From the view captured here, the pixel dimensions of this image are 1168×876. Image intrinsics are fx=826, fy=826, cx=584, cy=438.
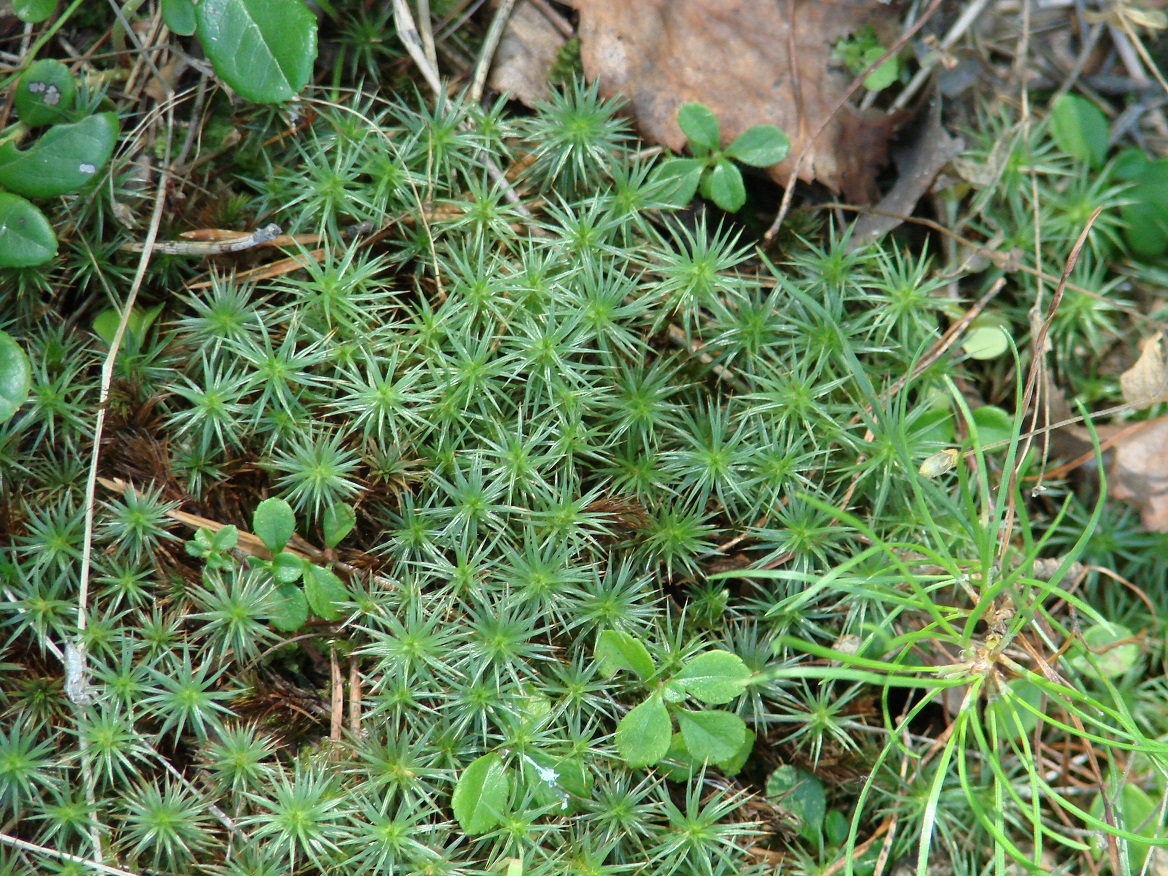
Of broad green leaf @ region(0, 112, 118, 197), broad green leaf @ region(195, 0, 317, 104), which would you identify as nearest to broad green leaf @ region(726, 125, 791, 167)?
broad green leaf @ region(195, 0, 317, 104)

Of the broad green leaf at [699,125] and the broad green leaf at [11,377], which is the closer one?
the broad green leaf at [11,377]

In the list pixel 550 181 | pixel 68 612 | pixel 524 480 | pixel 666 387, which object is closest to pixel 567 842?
pixel 524 480

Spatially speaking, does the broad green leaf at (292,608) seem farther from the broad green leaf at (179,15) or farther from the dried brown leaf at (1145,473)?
the dried brown leaf at (1145,473)

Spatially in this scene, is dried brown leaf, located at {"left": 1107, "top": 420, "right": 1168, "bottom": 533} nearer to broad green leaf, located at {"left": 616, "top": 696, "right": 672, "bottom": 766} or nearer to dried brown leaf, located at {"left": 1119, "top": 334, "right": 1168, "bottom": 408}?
dried brown leaf, located at {"left": 1119, "top": 334, "right": 1168, "bottom": 408}

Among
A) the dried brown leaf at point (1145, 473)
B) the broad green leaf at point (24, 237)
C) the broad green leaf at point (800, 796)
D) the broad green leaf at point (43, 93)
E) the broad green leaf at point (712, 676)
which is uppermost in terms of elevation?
the broad green leaf at point (43, 93)

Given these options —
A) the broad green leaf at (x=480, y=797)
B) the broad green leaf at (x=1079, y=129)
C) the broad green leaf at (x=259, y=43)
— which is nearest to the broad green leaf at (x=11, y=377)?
the broad green leaf at (x=259, y=43)

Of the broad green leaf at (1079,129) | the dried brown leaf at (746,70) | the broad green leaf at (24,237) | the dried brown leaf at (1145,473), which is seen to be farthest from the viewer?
the broad green leaf at (1079,129)

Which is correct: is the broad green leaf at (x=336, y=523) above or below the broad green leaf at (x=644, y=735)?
above
